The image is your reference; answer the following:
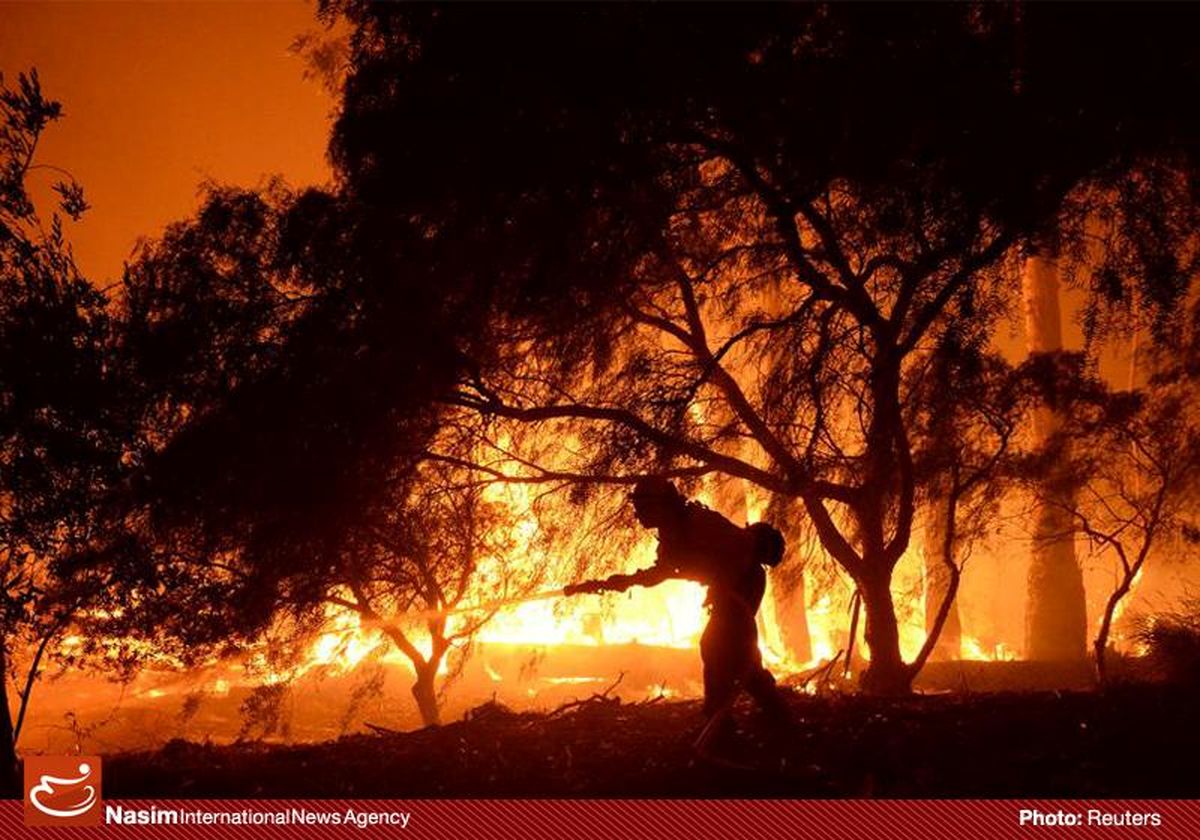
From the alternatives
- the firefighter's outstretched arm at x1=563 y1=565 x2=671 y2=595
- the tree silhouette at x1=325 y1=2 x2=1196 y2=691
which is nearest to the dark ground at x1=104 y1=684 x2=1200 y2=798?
the firefighter's outstretched arm at x1=563 y1=565 x2=671 y2=595

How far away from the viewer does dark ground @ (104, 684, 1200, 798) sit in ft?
15.0

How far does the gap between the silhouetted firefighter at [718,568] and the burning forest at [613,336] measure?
0.02 meters

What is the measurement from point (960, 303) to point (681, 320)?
2.86 metres

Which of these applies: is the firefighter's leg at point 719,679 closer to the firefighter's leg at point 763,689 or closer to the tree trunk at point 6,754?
the firefighter's leg at point 763,689

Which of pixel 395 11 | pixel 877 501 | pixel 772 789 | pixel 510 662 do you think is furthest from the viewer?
pixel 510 662

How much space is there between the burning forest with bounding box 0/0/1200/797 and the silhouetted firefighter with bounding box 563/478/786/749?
22 mm

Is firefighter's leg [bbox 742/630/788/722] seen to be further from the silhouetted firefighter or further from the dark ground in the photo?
the dark ground

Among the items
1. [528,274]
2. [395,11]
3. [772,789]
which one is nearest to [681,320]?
[528,274]

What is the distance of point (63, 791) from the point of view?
15.9 ft

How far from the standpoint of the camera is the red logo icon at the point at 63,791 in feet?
15.5

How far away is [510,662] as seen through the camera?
81.2 feet

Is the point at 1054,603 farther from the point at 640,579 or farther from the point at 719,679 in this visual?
the point at 640,579

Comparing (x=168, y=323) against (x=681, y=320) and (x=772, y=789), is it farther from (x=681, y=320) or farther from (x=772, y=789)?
(x=772, y=789)

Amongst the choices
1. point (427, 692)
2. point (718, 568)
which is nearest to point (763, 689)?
point (718, 568)
